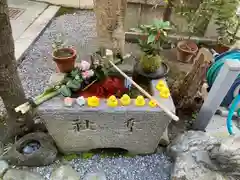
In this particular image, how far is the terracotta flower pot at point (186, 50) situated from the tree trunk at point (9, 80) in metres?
2.61

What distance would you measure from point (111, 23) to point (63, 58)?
0.56 meters

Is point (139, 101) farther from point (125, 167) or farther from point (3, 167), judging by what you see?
point (3, 167)

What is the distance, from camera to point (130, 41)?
13.6 feet

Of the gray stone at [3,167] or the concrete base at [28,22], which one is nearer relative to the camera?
the gray stone at [3,167]

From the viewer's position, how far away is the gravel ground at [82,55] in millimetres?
2197

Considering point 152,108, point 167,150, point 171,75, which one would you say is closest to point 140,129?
point 152,108

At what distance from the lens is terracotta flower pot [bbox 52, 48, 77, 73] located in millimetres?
2014

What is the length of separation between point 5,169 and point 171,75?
2.56 meters

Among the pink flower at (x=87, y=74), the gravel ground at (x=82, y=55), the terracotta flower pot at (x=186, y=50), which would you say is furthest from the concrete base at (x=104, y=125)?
the terracotta flower pot at (x=186, y=50)

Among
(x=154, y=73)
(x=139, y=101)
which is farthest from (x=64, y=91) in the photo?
(x=154, y=73)

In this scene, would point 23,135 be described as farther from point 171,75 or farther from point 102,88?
point 171,75

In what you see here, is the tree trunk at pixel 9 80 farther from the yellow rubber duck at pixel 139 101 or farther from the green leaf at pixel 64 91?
the yellow rubber duck at pixel 139 101

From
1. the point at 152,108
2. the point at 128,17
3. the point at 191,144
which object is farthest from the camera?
the point at 128,17

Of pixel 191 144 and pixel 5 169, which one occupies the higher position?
pixel 191 144
